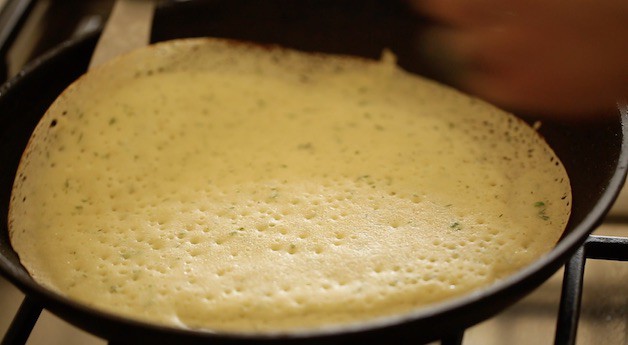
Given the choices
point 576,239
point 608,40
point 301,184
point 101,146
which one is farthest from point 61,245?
point 608,40

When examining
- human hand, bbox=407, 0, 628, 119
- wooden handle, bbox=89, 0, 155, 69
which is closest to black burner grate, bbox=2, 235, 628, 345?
human hand, bbox=407, 0, 628, 119

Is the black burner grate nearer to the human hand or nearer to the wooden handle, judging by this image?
the human hand

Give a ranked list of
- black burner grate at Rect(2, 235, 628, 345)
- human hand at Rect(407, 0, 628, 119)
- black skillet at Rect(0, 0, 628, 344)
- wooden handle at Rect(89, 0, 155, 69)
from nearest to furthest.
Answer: black skillet at Rect(0, 0, 628, 344)
black burner grate at Rect(2, 235, 628, 345)
human hand at Rect(407, 0, 628, 119)
wooden handle at Rect(89, 0, 155, 69)

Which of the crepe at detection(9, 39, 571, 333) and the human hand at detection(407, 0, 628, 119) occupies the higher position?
the human hand at detection(407, 0, 628, 119)

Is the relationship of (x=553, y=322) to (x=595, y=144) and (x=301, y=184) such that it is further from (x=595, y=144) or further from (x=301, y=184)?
(x=301, y=184)

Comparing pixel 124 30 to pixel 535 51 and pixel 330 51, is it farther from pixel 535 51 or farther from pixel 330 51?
pixel 535 51
